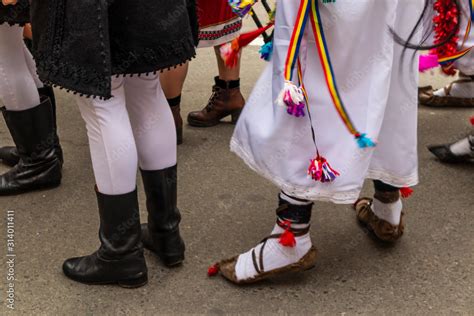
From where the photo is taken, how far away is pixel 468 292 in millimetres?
2195

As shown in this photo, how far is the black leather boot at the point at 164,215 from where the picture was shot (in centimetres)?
221

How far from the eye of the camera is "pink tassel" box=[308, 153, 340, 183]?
77.3 inches

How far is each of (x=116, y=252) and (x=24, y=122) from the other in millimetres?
845

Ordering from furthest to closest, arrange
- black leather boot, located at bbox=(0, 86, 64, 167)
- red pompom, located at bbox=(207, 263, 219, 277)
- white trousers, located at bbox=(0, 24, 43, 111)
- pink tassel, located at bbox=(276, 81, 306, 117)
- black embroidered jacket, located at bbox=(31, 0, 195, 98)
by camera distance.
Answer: black leather boot, located at bbox=(0, 86, 64, 167) → white trousers, located at bbox=(0, 24, 43, 111) → red pompom, located at bbox=(207, 263, 219, 277) → pink tassel, located at bbox=(276, 81, 306, 117) → black embroidered jacket, located at bbox=(31, 0, 195, 98)

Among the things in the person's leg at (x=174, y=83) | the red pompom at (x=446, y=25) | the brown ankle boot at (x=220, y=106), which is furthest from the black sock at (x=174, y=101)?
the red pompom at (x=446, y=25)

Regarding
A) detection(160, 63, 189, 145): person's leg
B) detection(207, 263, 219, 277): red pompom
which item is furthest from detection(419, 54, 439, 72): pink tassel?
detection(160, 63, 189, 145): person's leg

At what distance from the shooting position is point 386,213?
7.85ft

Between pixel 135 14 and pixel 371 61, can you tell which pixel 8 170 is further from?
pixel 371 61

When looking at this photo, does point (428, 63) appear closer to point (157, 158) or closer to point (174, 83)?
point (157, 158)

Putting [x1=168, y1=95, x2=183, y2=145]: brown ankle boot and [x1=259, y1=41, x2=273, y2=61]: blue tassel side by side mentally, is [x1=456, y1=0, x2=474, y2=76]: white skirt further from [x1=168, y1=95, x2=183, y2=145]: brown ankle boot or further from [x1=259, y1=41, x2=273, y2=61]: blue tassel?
[x1=168, y1=95, x2=183, y2=145]: brown ankle boot

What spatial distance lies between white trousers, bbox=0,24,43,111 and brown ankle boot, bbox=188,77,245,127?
0.98 meters

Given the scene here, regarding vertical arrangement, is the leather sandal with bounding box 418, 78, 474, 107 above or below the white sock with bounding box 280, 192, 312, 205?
below

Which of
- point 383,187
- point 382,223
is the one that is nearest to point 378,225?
point 382,223

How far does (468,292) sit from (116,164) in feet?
3.98
